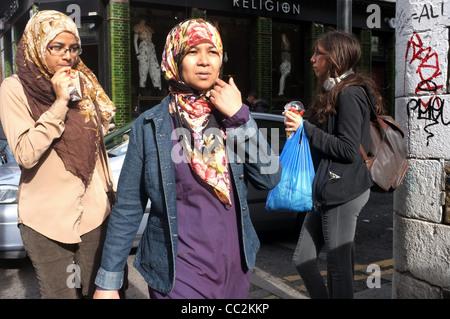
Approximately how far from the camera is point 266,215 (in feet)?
18.6

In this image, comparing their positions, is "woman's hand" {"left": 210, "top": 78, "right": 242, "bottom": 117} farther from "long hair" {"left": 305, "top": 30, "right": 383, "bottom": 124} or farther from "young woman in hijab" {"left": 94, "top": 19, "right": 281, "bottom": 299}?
"long hair" {"left": 305, "top": 30, "right": 383, "bottom": 124}

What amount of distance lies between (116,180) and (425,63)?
10.2 ft

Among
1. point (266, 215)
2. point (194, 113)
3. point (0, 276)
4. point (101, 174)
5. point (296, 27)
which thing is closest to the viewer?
point (194, 113)

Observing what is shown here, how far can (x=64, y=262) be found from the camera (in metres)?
2.60

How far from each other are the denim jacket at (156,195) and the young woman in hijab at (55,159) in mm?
542

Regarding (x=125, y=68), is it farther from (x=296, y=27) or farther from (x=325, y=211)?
(x=325, y=211)

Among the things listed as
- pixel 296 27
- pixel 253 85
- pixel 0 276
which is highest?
pixel 296 27

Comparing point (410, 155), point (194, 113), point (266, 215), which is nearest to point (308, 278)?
point (410, 155)

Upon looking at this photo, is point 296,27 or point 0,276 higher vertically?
point 296,27

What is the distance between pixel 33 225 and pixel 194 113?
3.75 feet

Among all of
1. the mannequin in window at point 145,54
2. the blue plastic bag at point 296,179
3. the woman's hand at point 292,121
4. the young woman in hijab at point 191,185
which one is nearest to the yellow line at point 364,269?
the blue plastic bag at point 296,179

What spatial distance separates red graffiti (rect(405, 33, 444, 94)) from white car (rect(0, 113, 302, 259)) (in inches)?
92.4

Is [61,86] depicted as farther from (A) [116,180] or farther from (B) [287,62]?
(B) [287,62]

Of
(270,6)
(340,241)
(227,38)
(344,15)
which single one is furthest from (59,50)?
(270,6)
